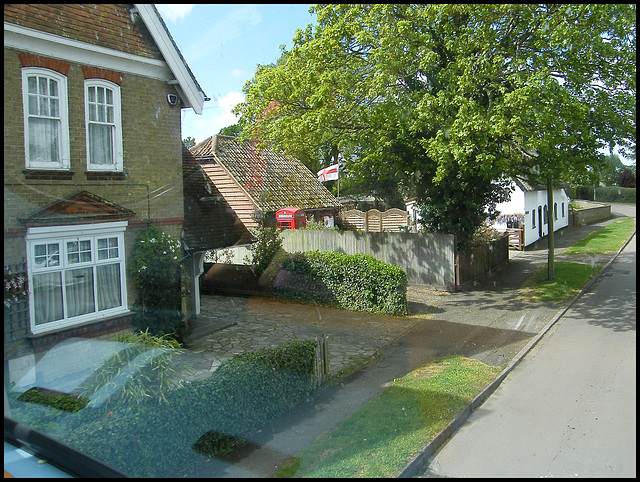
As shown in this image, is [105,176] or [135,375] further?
[105,176]

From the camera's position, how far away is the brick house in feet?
24.7

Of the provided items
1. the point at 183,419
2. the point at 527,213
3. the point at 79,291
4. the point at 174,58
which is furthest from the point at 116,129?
the point at 527,213

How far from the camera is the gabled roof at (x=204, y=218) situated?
11.5m

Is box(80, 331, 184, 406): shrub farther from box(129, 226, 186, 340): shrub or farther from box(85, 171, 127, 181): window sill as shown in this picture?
box(85, 171, 127, 181): window sill

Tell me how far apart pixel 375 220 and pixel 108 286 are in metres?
19.7

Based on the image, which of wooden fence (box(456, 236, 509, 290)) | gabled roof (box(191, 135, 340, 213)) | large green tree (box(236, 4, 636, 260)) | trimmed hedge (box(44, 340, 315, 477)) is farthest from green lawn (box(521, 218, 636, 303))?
gabled roof (box(191, 135, 340, 213))

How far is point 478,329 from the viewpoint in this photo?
39.8 ft

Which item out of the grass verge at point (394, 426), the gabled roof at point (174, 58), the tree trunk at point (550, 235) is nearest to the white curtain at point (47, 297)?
the gabled roof at point (174, 58)

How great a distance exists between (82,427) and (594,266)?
1216 cm

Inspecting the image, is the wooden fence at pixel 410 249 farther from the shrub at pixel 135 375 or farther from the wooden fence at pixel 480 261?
the shrub at pixel 135 375

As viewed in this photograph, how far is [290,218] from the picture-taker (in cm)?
2158

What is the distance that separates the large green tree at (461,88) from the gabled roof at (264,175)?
15.7 ft

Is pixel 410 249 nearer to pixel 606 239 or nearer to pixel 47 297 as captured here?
pixel 606 239

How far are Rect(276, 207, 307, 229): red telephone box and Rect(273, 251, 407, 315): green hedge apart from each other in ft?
18.4
